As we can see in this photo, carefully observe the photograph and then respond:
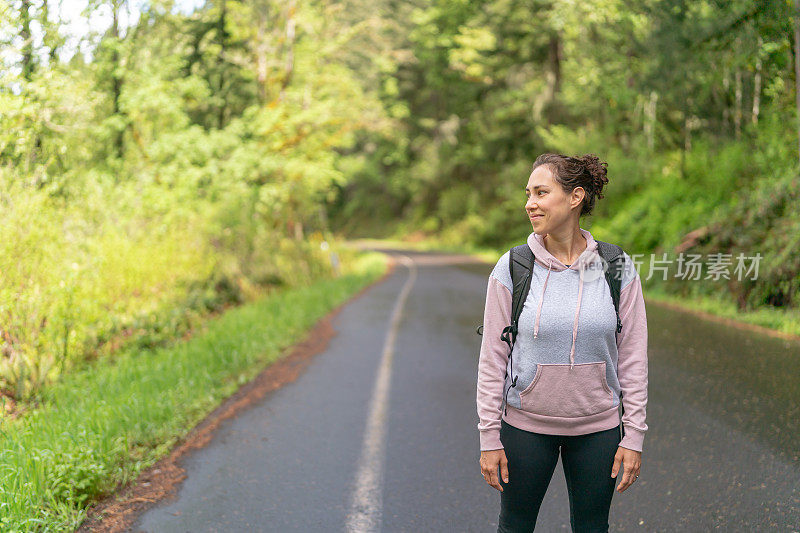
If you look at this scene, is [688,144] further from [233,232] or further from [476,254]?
[476,254]

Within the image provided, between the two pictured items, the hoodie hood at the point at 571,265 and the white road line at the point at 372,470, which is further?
the white road line at the point at 372,470

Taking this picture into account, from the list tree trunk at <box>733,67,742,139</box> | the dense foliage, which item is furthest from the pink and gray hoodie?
tree trunk at <box>733,67,742,139</box>

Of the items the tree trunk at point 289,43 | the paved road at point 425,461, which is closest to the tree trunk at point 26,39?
the paved road at point 425,461

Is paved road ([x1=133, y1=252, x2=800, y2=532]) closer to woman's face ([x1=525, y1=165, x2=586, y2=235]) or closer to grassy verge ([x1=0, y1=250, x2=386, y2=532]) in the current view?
A: grassy verge ([x1=0, y1=250, x2=386, y2=532])

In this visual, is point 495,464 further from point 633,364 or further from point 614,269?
point 614,269

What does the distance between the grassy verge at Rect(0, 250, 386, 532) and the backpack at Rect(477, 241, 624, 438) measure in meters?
2.96

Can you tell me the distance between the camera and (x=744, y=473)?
14.5 feet

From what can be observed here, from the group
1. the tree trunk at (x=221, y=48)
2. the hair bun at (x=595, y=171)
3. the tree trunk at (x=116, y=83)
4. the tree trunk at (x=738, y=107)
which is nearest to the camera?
the hair bun at (x=595, y=171)

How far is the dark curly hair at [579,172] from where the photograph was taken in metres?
2.44

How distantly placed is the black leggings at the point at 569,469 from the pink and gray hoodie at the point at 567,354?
5 centimetres

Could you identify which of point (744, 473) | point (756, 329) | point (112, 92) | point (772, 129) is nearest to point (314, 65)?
point (112, 92)

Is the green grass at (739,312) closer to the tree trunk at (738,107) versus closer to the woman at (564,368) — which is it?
the tree trunk at (738,107)

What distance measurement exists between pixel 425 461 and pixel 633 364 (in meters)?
2.79

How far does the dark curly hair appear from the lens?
2436 mm
